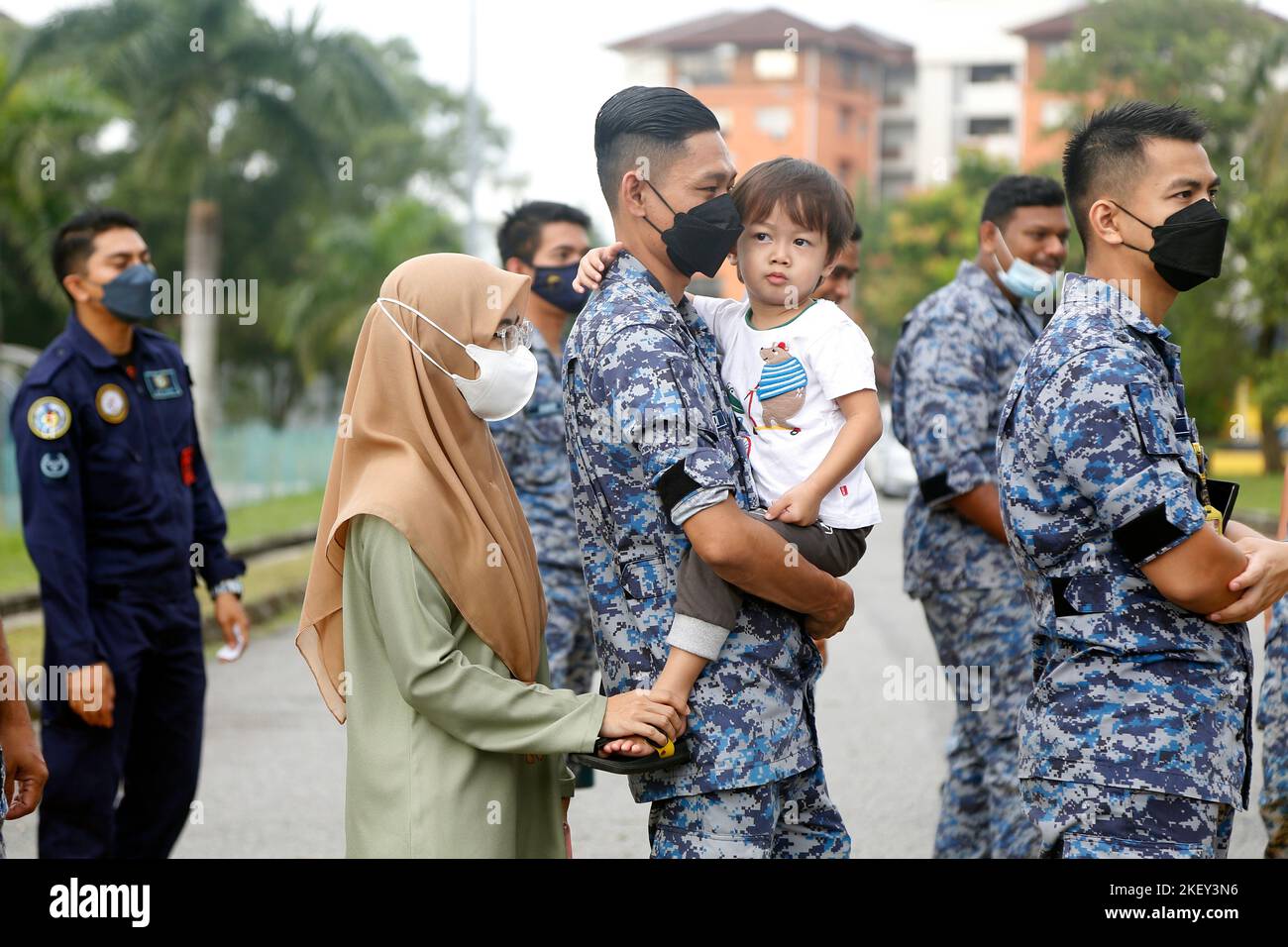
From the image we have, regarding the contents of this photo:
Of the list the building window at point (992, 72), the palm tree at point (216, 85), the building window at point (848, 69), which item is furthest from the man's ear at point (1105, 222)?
the building window at point (992, 72)

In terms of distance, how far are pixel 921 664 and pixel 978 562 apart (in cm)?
512

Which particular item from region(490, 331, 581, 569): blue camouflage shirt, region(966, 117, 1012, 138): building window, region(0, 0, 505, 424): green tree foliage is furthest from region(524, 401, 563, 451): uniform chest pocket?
region(966, 117, 1012, 138): building window

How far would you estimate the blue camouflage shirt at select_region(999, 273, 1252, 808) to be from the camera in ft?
8.99

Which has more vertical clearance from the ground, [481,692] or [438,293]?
[438,293]

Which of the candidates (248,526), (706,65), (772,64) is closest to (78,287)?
(248,526)

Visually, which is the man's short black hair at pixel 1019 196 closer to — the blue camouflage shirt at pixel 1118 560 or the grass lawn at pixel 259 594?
the blue camouflage shirt at pixel 1118 560

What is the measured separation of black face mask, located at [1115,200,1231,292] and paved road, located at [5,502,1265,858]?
9.48 ft

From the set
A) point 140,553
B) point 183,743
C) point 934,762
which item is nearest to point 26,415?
point 140,553

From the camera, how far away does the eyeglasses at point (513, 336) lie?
9.91ft

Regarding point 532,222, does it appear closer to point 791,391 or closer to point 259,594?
point 791,391

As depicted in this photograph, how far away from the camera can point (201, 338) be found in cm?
2306

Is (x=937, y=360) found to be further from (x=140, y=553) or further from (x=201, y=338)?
(x=201, y=338)

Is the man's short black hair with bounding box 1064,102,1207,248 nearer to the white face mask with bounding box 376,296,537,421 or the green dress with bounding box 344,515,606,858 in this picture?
the white face mask with bounding box 376,296,537,421

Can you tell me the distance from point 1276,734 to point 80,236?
388 centimetres
